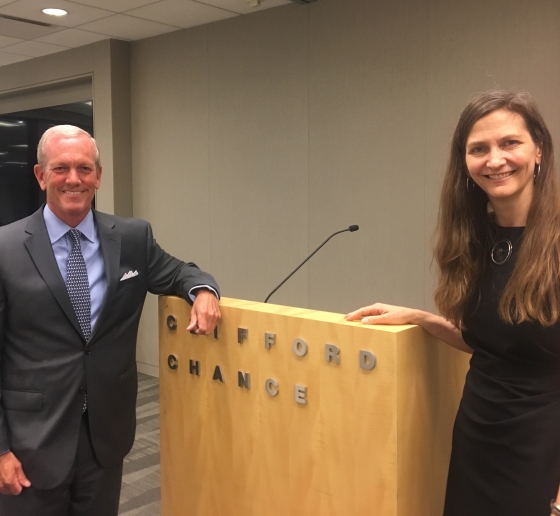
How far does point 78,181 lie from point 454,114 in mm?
2584

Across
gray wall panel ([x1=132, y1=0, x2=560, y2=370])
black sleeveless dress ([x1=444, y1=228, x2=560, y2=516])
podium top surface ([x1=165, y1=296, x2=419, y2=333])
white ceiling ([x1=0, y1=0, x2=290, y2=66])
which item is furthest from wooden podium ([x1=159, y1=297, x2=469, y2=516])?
white ceiling ([x1=0, y1=0, x2=290, y2=66])

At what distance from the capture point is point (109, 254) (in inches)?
76.5

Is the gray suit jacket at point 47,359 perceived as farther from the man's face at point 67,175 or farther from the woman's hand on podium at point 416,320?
the woman's hand on podium at point 416,320

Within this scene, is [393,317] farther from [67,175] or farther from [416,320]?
[67,175]

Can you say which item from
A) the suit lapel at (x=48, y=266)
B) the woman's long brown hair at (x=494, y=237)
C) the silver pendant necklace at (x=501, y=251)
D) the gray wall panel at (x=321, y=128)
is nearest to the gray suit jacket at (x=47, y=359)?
the suit lapel at (x=48, y=266)

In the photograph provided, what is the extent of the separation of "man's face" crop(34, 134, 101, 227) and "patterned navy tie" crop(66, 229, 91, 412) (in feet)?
0.39

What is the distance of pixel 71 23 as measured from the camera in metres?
4.96

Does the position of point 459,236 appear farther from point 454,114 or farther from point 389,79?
point 389,79

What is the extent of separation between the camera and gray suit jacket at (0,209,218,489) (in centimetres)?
180

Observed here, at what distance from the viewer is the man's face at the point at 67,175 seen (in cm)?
186

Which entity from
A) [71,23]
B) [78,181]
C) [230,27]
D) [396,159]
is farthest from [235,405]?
[71,23]

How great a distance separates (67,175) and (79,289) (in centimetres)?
34

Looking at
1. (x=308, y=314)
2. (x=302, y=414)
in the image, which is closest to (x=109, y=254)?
(x=308, y=314)

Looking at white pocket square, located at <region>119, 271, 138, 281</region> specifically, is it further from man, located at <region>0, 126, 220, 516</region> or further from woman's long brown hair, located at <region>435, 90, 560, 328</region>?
woman's long brown hair, located at <region>435, 90, 560, 328</region>
